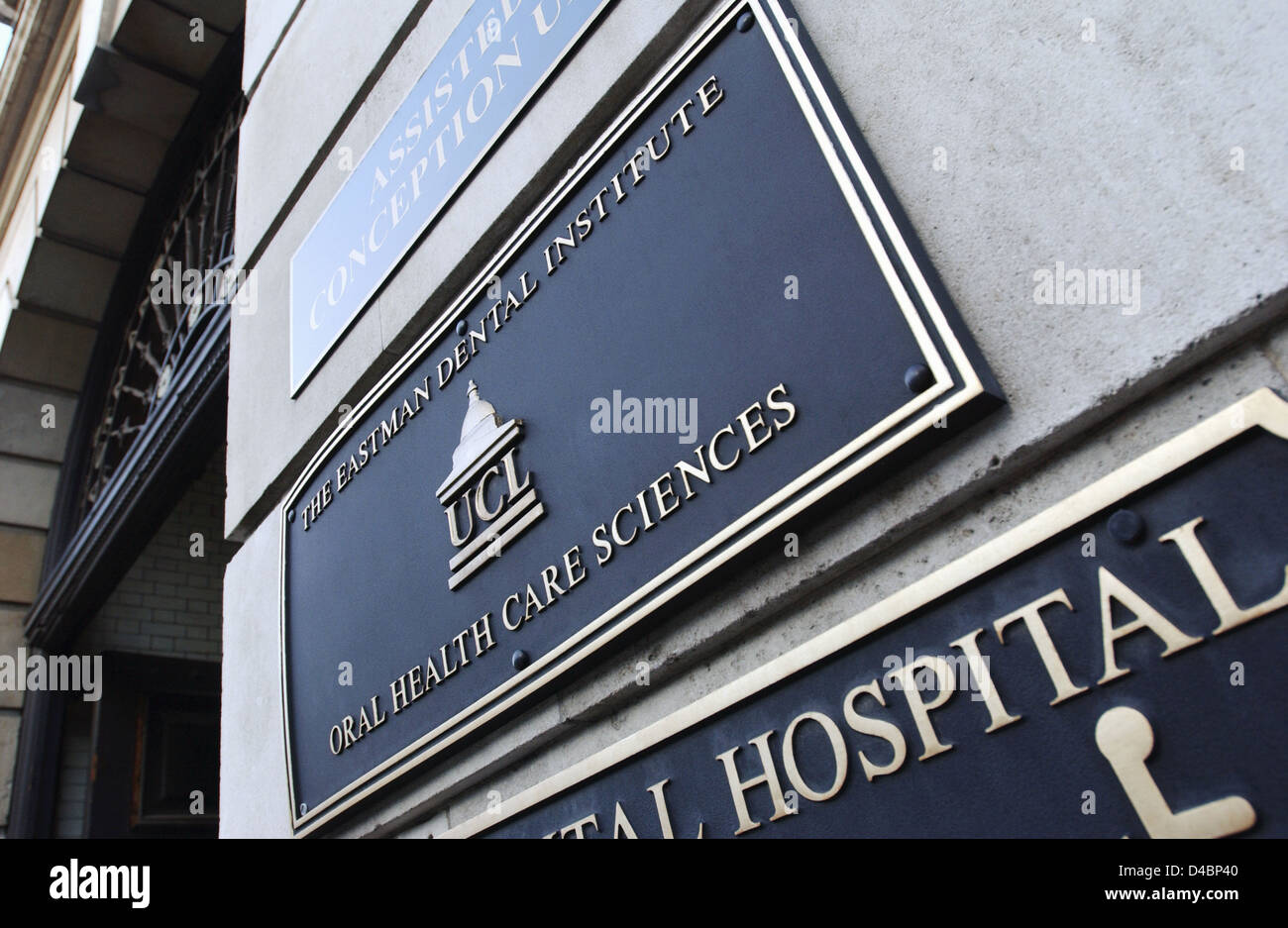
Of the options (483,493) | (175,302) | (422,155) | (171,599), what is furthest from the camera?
(171,599)

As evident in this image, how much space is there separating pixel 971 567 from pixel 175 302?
614 cm

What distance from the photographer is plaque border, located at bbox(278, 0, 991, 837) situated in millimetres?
→ 1416

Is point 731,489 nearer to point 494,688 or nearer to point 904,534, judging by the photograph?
point 904,534

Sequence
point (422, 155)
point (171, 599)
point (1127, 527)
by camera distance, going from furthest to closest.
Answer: point (171, 599) < point (422, 155) < point (1127, 527)

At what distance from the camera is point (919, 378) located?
142 cm

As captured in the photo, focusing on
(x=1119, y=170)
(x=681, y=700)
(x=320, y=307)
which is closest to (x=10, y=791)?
(x=320, y=307)

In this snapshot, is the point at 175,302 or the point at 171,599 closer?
the point at 175,302

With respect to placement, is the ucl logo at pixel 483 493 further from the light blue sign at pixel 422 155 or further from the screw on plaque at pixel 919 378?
the screw on plaque at pixel 919 378

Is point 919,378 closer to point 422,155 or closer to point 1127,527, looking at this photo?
point 1127,527

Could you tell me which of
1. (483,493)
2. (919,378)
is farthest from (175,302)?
(919,378)

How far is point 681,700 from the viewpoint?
1.77 m

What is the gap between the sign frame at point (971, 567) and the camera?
112 centimetres

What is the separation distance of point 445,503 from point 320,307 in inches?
49.3

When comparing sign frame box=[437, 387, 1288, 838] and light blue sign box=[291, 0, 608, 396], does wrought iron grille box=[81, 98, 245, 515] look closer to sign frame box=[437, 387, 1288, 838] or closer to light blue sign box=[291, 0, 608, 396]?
light blue sign box=[291, 0, 608, 396]
